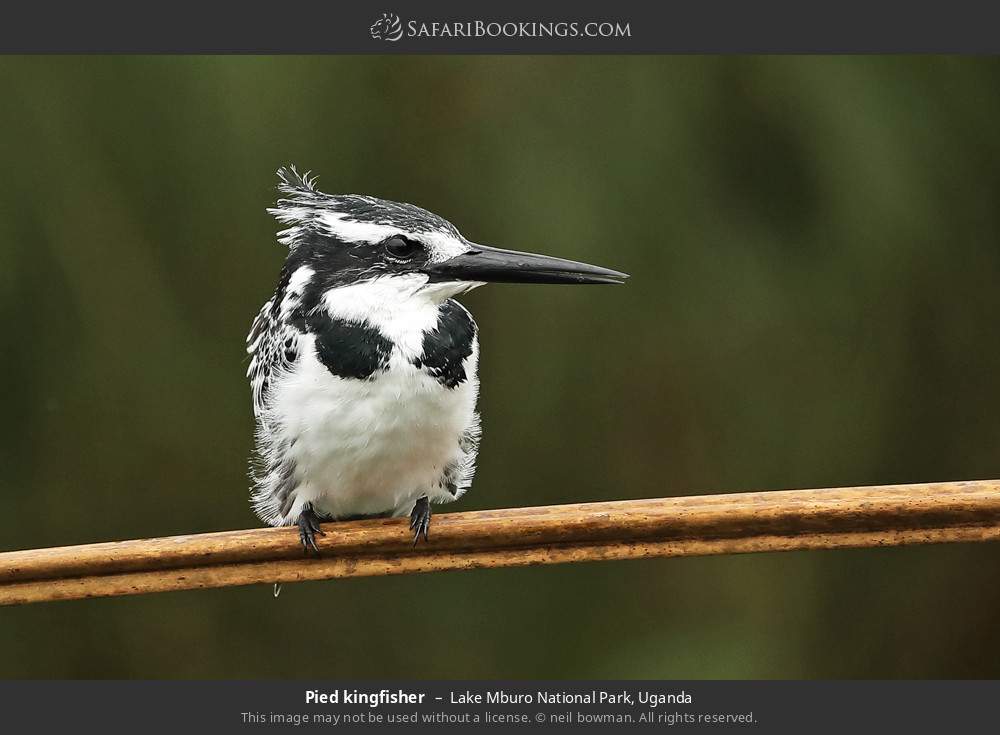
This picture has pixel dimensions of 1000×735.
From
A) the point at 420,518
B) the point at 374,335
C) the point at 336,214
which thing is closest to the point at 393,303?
the point at 374,335

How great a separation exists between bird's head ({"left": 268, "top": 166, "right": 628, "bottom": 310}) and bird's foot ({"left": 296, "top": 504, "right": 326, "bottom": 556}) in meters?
0.44

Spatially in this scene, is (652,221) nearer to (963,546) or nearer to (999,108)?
(999,108)

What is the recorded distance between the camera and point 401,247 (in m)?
2.08

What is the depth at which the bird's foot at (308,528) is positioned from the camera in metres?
1.98

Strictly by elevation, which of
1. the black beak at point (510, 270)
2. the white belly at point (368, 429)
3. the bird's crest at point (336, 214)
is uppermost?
the bird's crest at point (336, 214)

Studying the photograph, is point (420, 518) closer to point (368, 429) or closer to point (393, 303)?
point (368, 429)

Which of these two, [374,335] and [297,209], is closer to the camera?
[374,335]

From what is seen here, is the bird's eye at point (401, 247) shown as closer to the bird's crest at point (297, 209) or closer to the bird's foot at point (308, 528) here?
the bird's crest at point (297, 209)

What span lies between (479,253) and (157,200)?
4.80 ft

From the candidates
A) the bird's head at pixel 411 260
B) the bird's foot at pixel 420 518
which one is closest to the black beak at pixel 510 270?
the bird's head at pixel 411 260

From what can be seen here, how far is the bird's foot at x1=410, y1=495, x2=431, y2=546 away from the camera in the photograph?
1.92 meters

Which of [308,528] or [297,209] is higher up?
[297,209]

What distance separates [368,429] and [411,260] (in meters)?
0.31

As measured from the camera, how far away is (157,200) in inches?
127
